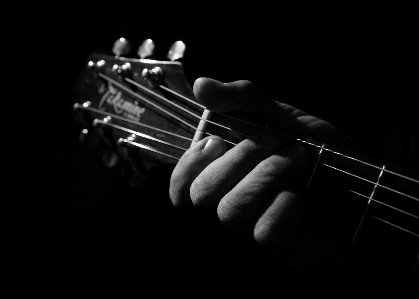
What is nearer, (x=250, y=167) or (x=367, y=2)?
(x=250, y=167)

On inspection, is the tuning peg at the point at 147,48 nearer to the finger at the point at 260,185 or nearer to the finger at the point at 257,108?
the finger at the point at 257,108

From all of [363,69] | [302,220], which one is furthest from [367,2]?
[302,220]

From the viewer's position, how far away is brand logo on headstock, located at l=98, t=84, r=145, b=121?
2.56 feet

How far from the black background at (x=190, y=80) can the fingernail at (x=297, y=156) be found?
0.39m

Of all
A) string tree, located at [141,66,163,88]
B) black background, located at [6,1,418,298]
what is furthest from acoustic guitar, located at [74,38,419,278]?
black background, located at [6,1,418,298]

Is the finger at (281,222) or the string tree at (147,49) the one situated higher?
the string tree at (147,49)

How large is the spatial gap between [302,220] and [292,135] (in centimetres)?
15

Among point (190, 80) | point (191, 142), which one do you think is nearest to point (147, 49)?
point (190, 80)

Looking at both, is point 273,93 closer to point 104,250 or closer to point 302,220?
point 302,220

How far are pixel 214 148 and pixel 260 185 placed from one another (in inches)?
5.1

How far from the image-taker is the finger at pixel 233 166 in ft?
1.73

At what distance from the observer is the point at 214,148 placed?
0.58 meters

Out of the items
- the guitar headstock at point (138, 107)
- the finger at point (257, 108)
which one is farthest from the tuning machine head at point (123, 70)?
the finger at point (257, 108)

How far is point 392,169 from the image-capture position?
1.58 feet
